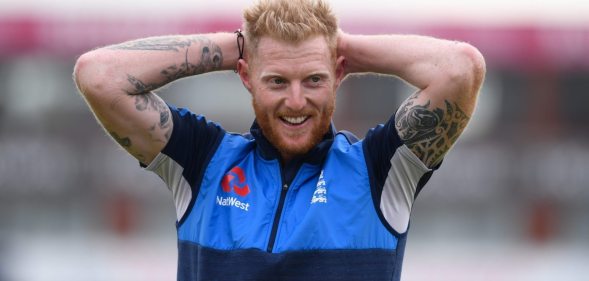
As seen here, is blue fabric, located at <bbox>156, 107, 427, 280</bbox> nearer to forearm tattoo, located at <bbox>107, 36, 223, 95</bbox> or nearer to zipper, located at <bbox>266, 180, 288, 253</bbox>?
zipper, located at <bbox>266, 180, 288, 253</bbox>

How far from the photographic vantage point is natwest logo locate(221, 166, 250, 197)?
17.4ft

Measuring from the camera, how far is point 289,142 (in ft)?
17.1

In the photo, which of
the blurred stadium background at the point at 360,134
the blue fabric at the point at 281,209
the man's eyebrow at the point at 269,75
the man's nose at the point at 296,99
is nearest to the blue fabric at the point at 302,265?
the blue fabric at the point at 281,209

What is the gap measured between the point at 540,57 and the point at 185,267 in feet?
48.5

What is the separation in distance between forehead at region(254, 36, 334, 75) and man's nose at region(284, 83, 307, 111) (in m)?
0.07

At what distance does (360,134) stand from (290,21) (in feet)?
43.4

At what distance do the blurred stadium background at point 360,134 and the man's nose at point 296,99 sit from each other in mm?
13282

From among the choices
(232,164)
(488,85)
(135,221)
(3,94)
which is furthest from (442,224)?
(232,164)

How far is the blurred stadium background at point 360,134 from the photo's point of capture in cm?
1895

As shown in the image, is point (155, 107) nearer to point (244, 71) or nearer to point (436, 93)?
point (244, 71)

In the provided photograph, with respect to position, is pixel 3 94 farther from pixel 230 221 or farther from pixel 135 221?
pixel 230 221

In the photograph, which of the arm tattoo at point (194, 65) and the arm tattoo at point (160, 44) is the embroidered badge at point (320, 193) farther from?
the arm tattoo at point (160, 44)

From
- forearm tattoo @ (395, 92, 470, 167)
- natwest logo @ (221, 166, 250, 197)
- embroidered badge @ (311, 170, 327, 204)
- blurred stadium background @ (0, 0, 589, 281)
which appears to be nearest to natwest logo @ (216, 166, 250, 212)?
natwest logo @ (221, 166, 250, 197)

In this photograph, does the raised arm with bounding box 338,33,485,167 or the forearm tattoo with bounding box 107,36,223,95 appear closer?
the raised arm with bounding box 338,33,485,167
